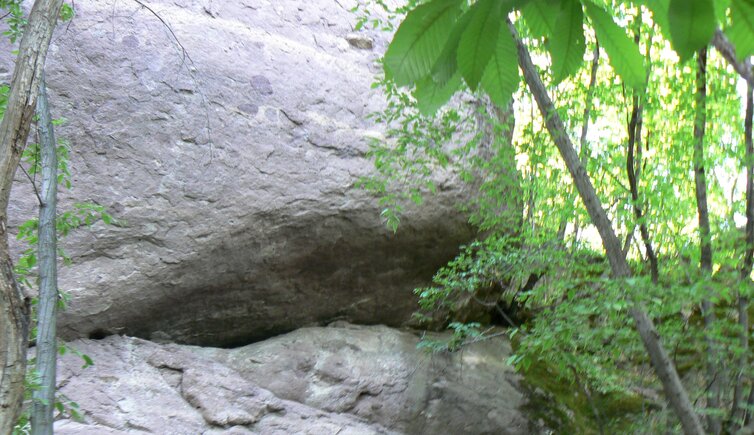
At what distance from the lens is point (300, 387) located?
5.92 m

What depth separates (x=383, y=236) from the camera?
6.50 meters

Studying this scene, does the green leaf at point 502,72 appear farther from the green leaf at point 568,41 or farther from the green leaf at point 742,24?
the green leaf at point 742,24

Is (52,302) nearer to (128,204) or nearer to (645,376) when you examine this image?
(128,204)

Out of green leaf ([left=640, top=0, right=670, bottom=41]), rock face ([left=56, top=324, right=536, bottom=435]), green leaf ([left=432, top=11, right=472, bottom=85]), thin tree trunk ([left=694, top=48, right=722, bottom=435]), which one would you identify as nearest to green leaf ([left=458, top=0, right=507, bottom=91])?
green leaf ([left=432, top=11, right=472, bottom=85])

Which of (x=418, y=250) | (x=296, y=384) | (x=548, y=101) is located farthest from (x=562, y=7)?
(x=418, y=250)

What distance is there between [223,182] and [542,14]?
4.81 meters

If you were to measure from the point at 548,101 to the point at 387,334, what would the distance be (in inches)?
118

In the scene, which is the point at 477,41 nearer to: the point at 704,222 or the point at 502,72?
the point at 502,72

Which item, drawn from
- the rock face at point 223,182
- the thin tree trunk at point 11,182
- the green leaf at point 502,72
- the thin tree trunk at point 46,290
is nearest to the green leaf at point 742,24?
the green leaf at point 502,72

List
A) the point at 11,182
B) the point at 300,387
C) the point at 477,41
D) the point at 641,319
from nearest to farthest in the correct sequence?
the point at 477,41 < the point at 11,182 < the point at 641,319 < the point at 300,387

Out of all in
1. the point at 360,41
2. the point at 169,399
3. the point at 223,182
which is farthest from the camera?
the point at 360,41

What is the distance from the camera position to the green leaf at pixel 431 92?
1.34m

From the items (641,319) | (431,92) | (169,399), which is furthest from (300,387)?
(431,92)

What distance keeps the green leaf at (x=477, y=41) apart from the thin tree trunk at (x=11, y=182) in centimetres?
189
